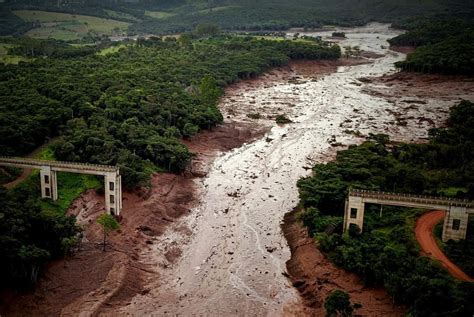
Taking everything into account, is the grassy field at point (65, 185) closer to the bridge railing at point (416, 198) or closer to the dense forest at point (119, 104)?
the dense forest at point (119, 104)

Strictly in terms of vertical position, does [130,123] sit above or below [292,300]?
above

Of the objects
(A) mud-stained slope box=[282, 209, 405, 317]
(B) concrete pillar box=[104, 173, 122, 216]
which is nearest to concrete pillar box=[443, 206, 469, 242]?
(A) mud-stained slope box=[282, 209, 405, 317]

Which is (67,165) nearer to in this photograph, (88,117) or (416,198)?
(88,117)

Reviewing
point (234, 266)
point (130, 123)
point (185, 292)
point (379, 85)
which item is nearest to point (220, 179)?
point (130, 123)

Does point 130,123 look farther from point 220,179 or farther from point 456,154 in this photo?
point 456,154

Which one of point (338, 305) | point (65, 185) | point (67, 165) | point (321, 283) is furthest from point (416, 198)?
point (65, 185)

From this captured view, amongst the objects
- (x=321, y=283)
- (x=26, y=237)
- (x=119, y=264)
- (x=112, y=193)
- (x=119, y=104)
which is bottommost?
(x=119, y=264)
